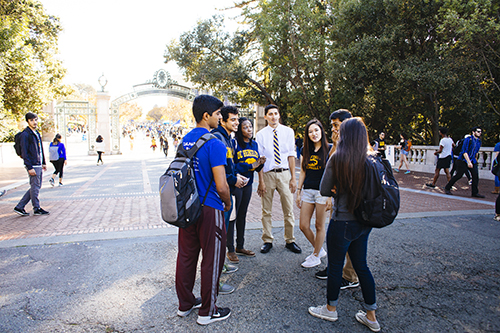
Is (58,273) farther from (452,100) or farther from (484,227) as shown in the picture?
(452,100)

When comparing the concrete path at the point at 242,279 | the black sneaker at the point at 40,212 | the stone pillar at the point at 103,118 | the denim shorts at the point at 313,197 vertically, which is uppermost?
the stone pillar at the point at 103,118

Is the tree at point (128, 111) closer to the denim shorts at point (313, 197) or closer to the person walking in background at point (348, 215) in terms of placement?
the denim shorts at point (313, 197)

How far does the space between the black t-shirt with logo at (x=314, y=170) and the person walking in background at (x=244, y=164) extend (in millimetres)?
564

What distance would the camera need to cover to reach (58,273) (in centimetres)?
363

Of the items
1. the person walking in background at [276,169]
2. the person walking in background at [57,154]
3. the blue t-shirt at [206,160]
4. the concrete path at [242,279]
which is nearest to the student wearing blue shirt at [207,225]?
the blue t-shirt at [206,160]

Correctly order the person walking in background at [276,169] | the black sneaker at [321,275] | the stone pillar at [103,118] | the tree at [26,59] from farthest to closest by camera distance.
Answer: the stone pillar at [103,118], the tree at [26,59], the person walking in background at [276,169], the black sneaker at [321,275]

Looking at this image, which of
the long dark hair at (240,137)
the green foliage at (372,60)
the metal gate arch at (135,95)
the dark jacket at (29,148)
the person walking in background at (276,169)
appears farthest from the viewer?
the metal gate arch at (135,95)

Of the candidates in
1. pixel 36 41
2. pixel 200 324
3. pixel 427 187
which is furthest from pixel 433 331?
pixel 36 41

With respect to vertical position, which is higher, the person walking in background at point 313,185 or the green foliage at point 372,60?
the green foliage at point 372,60

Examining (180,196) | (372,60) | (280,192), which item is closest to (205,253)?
(180,196)

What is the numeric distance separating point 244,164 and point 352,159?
167cm

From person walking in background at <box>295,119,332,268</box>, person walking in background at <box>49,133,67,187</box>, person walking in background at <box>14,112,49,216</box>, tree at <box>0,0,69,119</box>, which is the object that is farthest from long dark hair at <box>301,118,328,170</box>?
tree at <box>0,0,69,119</box>

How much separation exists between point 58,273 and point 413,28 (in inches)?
579

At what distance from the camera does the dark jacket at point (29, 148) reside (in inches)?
234
